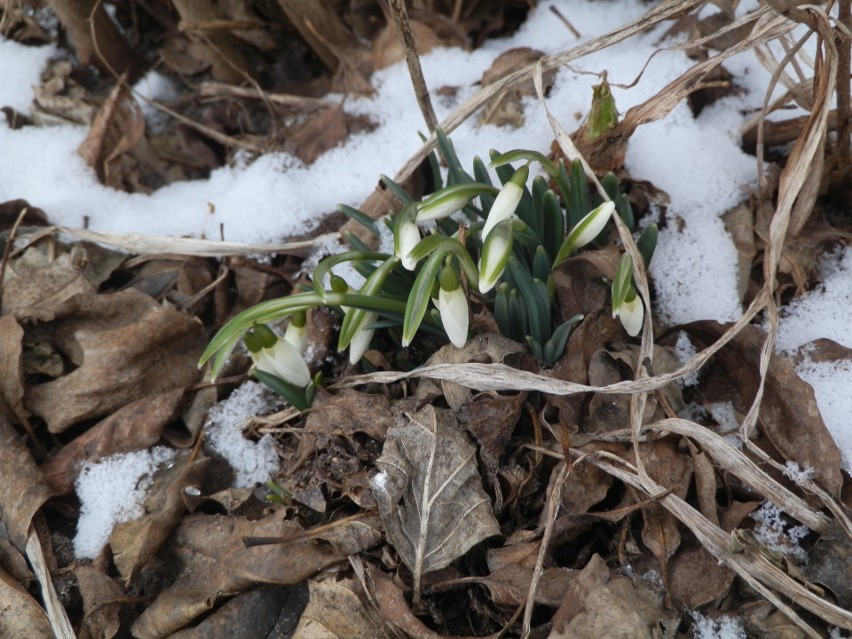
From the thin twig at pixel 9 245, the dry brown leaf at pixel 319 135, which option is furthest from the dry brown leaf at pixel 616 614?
the thin twig at pixel 9 245

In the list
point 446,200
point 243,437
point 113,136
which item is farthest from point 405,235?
point 113,136

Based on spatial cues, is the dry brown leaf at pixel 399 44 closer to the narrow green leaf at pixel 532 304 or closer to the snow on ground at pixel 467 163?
the snow on ground at pixel 467 163

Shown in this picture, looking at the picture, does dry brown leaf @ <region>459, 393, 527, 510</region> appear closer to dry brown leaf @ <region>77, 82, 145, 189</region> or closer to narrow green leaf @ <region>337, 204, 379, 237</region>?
narrow green leaf @ <region>337, 204, 379, 237</region>

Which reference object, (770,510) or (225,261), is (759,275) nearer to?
(770,510)

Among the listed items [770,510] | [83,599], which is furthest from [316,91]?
[770,510]

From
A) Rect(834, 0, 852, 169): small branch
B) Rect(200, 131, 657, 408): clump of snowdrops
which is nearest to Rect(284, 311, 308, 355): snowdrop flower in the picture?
Rect(200, 131, 657, 408): clump of snowdrops

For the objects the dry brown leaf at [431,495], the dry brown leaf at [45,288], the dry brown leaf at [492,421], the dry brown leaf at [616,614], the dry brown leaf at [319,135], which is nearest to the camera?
the dry brown leaf at [616,614]
